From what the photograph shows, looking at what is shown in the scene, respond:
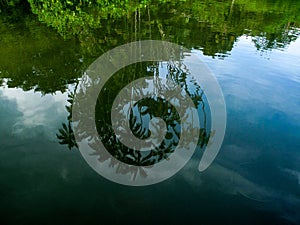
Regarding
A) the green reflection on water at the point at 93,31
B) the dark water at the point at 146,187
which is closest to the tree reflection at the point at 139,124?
the dark water at the point at 146,187

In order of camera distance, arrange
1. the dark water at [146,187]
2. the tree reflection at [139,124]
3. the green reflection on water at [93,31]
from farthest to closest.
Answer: the green reflection on water at [93,31] → the tree reflection at [139,124] → the dark water at [146,187]

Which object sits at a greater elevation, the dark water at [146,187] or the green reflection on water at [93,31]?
the green reflection on water at [93,31]

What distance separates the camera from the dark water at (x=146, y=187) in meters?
3.44

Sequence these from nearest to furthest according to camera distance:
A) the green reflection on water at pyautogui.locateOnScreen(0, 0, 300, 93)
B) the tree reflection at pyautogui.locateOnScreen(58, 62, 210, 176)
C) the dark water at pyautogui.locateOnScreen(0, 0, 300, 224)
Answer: the dark water at pyautogui.locateOnScreen(0, 0, 300, 224) < the tree reflection at pyautogui.locateOnScreen(58, 62, 210, 176) < the green reflection on water at pyautogui.locateOnScreen(0, 0, 300, 93)

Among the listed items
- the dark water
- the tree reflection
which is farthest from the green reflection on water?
the tree reflection

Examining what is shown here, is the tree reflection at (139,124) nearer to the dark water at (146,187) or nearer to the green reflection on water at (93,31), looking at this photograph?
the dark water at (146,187)

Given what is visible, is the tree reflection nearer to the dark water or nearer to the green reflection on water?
the dark water

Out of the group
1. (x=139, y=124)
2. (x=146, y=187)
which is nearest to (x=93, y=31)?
(x=139, y=124)

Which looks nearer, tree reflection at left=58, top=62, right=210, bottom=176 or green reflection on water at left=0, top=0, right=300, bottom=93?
tree reflection at left=58, top=62, right=210, bottom=176

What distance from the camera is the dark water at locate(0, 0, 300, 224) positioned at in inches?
135

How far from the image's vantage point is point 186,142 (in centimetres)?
476

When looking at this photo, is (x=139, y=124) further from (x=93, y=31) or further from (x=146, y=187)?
(x=93, y=31)

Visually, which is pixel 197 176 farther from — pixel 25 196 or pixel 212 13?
pixel 212 13

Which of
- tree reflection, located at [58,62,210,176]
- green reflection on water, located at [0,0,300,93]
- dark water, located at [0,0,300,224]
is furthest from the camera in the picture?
green reflection on water, located at [0,0,300,93]
